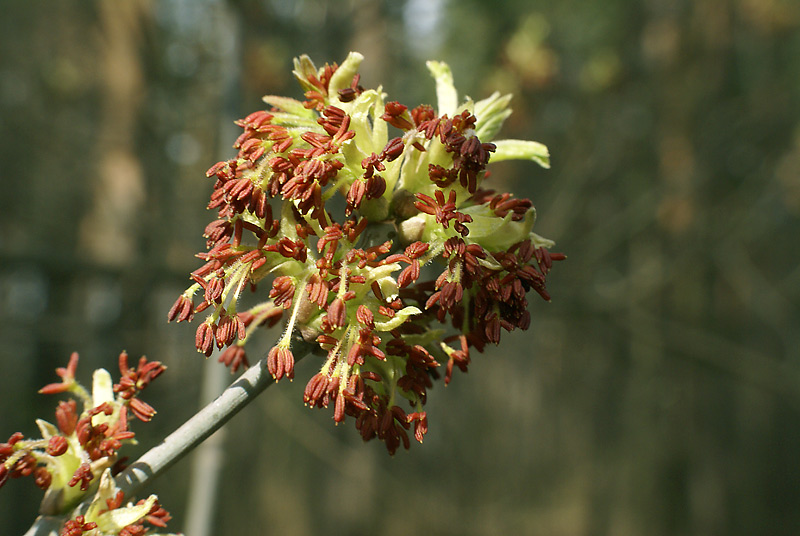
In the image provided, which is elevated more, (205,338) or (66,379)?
(205,338)

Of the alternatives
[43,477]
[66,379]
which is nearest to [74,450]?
[43,477]

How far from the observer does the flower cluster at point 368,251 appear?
5.24ft

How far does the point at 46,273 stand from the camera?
7.22 m

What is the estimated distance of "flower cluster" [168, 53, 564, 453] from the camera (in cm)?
160

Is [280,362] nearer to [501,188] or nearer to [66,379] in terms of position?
[66,379]

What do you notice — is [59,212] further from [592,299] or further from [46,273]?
[592,299]

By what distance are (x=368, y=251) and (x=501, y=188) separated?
7.71 m

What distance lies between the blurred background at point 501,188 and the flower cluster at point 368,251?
370 cm

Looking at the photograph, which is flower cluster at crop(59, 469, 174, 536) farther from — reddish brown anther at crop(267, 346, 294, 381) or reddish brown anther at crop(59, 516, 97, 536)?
reddish brown anther at crop(267, 346, 294, 381)

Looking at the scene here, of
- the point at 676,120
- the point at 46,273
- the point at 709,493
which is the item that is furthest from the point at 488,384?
the point at 46,273

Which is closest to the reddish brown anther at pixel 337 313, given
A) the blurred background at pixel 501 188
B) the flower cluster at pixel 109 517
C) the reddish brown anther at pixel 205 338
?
the reddish brown anther at pixel 205 338

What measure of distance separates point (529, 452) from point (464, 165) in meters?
16.5

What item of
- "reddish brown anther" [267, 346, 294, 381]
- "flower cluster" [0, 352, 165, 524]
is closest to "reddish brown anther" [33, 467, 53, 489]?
"flower cluster" [0, 352, 165, 524]

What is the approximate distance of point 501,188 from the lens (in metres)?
9.16
